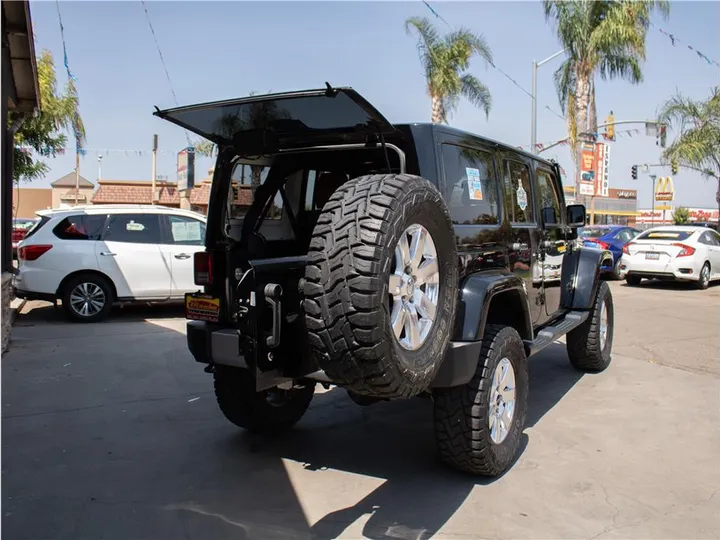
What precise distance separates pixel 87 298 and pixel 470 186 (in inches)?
274

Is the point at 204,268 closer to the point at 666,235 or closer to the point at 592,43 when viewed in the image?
the point at 666,235

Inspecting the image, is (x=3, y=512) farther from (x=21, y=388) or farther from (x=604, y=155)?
(x=604, y=155)

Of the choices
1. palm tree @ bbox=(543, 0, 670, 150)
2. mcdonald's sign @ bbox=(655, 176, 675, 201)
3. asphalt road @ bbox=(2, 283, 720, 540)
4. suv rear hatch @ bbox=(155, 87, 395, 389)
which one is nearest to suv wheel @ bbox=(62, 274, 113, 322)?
asphalt road @ bbox=(2, 283, 720, 540)

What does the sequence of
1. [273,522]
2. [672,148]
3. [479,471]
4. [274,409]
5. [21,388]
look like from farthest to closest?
[672,148], [21,388], [274,409], [479,471], [273,522]

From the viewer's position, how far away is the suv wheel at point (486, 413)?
3480mm

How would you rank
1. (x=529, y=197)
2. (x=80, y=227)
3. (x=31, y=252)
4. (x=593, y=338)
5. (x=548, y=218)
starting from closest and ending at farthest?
(x=529, y=197) < (x=548, y=218) < (x=593, y=338) < (x=31, y=252) < (x=80, y=227)

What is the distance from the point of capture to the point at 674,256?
45.9 feet

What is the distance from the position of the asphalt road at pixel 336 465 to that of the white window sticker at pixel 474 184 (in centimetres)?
175

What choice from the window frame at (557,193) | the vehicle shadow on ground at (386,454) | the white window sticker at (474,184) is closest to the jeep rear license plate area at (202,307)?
the vehicle shadow on ground at (386,454)

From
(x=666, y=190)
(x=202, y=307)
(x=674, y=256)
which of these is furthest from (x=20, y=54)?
(x=666, y=190)

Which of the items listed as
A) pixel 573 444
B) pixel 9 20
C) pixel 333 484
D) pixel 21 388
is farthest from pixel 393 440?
pixel 9 20

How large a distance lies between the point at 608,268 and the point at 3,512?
15.2 m

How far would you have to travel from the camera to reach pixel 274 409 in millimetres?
4355

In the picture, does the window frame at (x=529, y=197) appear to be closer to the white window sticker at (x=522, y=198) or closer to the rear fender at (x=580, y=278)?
the white window sticker at (x=522, y=198)
